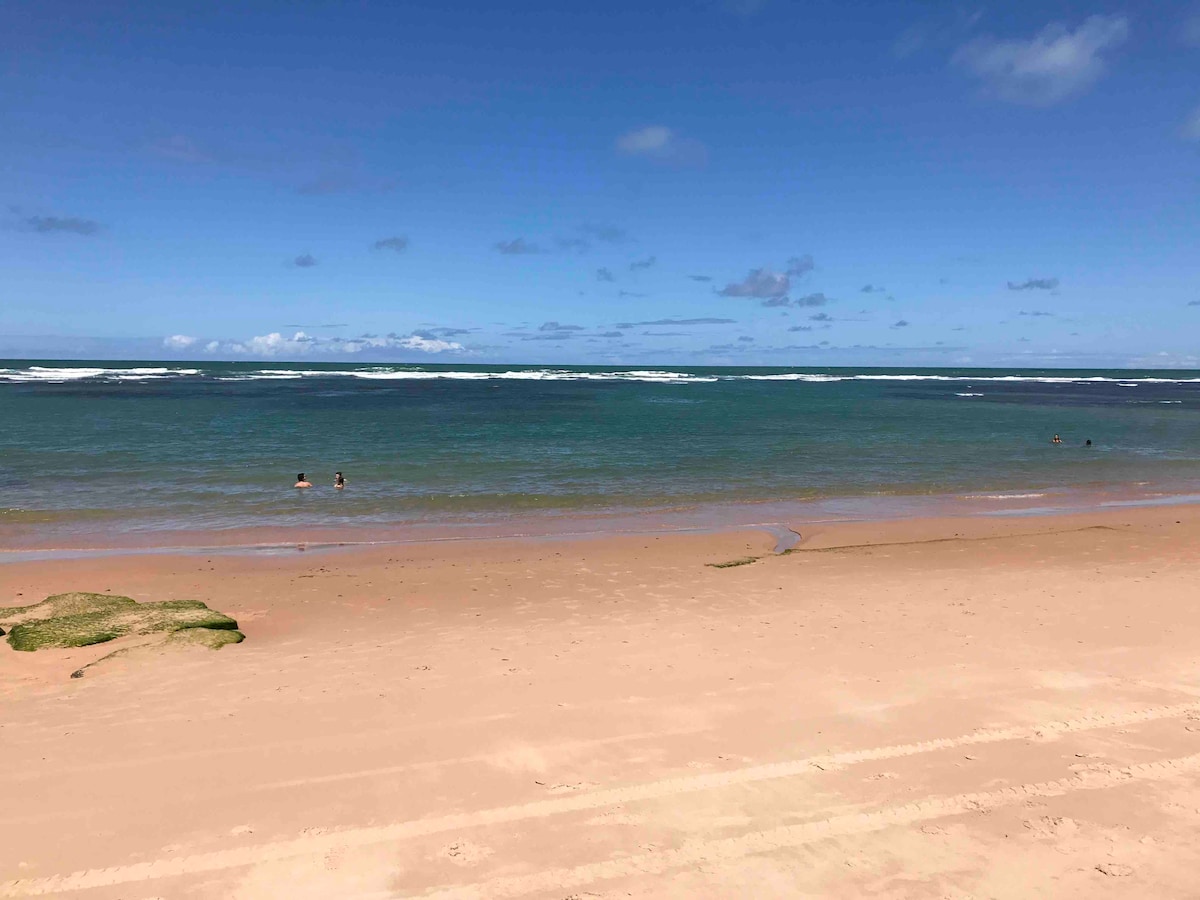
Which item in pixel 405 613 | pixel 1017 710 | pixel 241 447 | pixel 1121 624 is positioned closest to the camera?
pixel 1017 710

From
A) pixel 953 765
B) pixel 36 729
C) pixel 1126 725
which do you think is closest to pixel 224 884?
pixel 36 729

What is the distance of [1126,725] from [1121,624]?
3999 millimetres

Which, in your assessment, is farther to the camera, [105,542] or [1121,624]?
[105,542]

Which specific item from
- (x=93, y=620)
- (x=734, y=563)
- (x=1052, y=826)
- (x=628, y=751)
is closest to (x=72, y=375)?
(x=93, y=620)

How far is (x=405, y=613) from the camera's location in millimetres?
11750

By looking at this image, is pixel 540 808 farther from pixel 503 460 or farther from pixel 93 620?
pixel 503 460

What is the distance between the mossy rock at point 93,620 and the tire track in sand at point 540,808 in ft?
17.6

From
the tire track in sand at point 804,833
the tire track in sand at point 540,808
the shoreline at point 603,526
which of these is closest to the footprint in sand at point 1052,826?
the tire track in sand at point 804,833

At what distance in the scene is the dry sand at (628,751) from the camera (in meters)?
5.26

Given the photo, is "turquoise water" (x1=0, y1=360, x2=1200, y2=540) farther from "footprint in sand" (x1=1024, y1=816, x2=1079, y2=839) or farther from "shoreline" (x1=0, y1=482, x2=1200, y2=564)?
"footprint in sand" (x1=1024, y1=816, x2=1079, y2=839)

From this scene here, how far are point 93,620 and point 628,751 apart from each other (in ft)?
27.0

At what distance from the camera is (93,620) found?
33.6 ft

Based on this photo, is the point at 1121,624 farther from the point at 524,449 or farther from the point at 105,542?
the point at 524,449

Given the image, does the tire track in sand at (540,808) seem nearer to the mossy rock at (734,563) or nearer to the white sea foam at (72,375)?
the mossy rock at (734,563)
